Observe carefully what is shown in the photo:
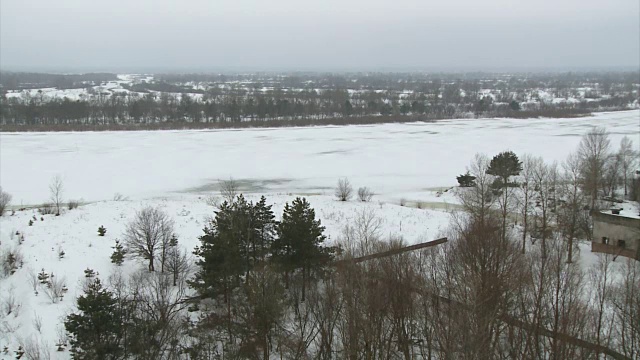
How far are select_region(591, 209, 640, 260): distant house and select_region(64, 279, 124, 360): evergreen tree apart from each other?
48.0 feet

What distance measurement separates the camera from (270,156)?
40250 mm

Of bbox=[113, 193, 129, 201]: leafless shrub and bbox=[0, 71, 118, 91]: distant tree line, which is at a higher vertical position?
bbox=[0, 71, 118, 91]: distant tree line

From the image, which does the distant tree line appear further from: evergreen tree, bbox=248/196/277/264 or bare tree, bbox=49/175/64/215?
evergreen tree, bbox=248/196/277/264

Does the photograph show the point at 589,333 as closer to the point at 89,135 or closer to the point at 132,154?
the point at 132,154

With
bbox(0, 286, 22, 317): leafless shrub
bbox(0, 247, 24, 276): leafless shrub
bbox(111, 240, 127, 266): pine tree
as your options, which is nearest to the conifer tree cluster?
bbox(111, 240, 127, 266): pine tree

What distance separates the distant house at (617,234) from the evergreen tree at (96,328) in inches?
576

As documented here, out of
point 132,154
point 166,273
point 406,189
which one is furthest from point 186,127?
point 166,273

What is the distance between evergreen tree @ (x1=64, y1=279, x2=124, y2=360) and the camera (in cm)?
1040

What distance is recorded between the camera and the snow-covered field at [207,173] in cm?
1683

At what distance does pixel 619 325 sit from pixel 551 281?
1.61 meters

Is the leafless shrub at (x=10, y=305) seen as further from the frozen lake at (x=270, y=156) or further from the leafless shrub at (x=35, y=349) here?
the frozen lake at (x=270, y=156)

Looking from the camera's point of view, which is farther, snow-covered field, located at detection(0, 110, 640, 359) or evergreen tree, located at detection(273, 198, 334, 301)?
snow-covered field, located at detection(0, 110, 640, 359)

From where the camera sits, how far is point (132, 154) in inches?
1615

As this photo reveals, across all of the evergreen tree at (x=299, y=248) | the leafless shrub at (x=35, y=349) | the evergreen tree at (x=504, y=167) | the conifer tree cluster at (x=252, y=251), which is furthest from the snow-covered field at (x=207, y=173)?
the evergreen tree at (x=299, y=248)
